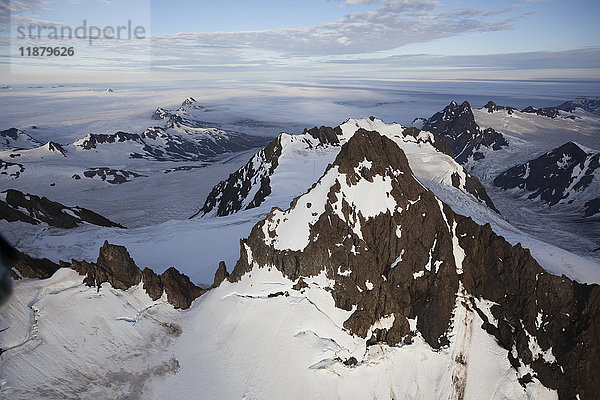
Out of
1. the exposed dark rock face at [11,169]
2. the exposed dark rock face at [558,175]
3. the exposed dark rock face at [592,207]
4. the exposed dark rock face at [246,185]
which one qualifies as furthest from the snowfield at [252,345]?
the exposed dark rock face at [11,169]

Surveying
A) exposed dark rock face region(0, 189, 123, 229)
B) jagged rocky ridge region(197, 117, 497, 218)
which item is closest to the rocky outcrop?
exposed dark rock face region(0, 189, 123, 229)

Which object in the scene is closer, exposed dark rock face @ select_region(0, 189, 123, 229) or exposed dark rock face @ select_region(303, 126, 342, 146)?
exposed dark rock face @ select_region(0, 189, 123, 229)

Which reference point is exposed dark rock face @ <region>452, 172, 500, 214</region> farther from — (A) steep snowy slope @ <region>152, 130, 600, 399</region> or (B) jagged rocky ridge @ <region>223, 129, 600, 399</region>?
(A) steep snowy slope @ <region>152, 130, 600, 399</region>

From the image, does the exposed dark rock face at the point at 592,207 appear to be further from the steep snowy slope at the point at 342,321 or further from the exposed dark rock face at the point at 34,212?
the exposed dark rock face at the point at 34,212

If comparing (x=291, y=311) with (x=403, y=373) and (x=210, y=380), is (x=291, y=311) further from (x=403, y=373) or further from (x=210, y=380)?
(x=403, y=373)

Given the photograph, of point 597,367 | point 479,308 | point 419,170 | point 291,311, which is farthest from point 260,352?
point 419,170

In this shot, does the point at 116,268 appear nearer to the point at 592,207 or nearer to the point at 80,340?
the point at 80,340

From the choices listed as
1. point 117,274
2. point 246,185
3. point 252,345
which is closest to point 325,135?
point 246,185
